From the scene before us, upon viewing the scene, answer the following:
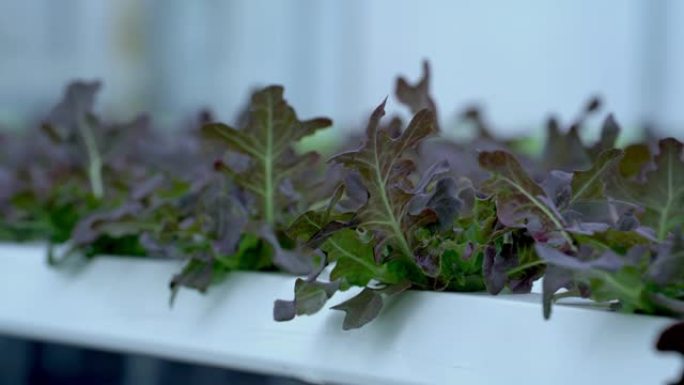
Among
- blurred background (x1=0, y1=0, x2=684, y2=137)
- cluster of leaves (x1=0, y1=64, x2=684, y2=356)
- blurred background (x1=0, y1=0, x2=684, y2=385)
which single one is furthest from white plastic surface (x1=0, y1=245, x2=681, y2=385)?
blurred background (x1=0, y1=0, x2=684, y2=137)

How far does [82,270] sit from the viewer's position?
81 cm

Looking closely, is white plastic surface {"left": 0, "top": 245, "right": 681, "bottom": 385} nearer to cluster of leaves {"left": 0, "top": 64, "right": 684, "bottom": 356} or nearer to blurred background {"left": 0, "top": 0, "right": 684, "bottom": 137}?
cluster of leaves {"left": 0, "top": 64, "right": 684, "bottom": 356}

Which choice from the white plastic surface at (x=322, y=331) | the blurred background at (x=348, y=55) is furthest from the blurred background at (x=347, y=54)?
the white plastic surface at (x=322, y=331)

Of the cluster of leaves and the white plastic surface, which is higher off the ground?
the cluster of leaves

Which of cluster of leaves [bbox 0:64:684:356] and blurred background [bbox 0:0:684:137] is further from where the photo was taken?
blurred background [bbox 0:0:684:137]

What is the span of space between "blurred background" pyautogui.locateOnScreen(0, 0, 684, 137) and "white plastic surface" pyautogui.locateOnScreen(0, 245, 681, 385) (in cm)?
203

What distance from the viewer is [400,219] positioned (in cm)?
55

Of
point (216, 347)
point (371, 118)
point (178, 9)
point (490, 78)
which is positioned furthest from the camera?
point (178, 9)

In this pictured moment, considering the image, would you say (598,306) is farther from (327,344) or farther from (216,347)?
(216,347)

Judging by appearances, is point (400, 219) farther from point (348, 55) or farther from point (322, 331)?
point (348, 55)

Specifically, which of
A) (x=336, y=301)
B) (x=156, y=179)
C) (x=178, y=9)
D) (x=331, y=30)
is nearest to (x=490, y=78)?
(x=331, y=30)

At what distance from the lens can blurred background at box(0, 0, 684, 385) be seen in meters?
3.30

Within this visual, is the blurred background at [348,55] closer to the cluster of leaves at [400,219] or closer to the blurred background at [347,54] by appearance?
the blurred background at [347,54]

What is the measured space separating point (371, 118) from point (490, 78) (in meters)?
2.99
